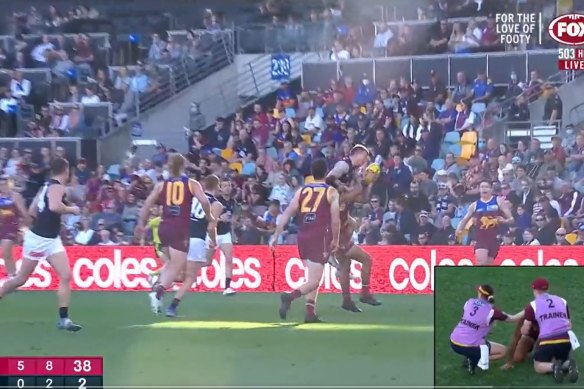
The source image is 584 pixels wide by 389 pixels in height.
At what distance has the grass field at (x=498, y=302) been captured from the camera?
21.2 feet

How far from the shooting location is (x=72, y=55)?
1077 centimetres

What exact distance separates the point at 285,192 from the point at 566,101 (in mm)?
2614

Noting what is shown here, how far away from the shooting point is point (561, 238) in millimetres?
8836

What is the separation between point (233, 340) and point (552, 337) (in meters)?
2.15

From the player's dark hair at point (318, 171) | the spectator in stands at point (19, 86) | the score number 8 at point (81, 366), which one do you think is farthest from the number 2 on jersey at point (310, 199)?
the spectator in stands at point (19, 86)

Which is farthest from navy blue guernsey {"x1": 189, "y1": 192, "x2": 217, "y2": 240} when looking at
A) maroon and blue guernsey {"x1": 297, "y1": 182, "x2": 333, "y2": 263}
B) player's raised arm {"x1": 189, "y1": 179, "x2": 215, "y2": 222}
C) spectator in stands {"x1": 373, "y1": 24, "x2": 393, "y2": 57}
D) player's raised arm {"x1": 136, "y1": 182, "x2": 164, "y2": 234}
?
spectator in stands {"x1": 373, "y1": 24, "x2": 393, "y2": 57}

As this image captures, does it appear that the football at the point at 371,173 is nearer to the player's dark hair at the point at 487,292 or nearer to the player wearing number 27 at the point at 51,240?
the player's dark hair at the point at 487,292

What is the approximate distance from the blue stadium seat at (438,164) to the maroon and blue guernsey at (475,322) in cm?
312

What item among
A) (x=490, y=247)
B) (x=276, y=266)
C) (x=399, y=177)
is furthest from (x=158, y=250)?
(x=490, y=247)

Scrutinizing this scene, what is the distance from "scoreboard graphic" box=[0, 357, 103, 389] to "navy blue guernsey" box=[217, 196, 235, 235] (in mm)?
2545

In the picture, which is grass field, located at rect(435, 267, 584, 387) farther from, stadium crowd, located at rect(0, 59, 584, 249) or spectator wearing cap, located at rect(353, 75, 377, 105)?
spectator wearing cap, located at rect(353, 75, 377, 105)

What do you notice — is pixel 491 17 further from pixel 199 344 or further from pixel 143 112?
pixel 199 344

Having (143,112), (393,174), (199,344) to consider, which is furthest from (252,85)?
(199,344)

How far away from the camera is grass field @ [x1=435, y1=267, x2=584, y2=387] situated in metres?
6.47
